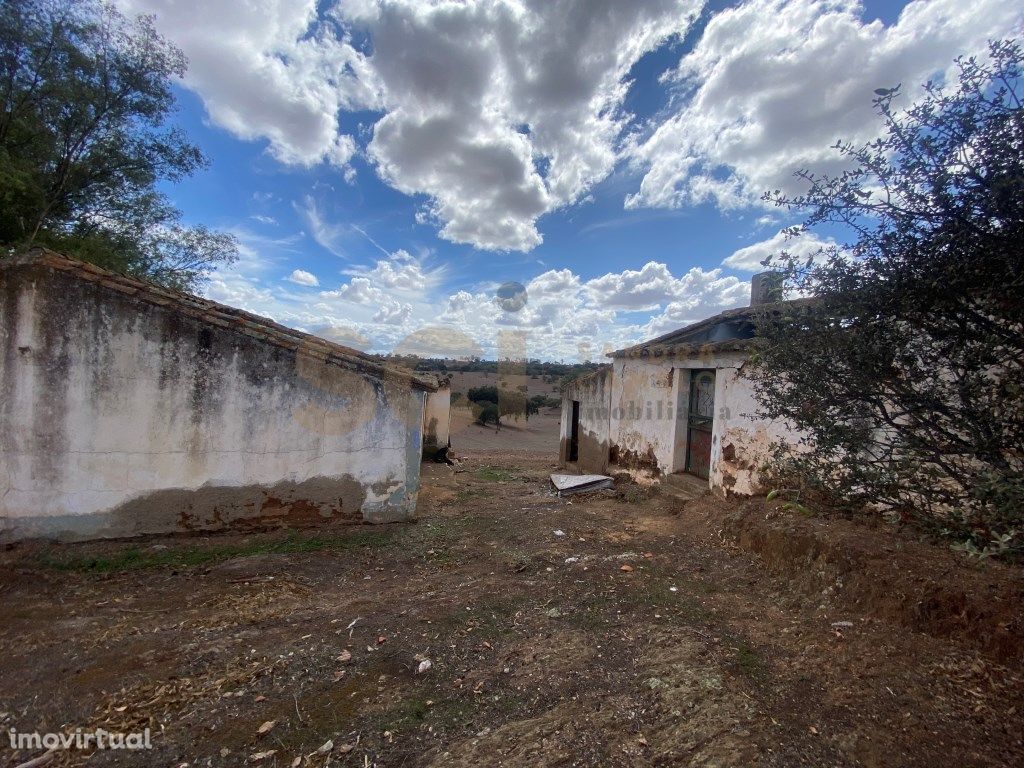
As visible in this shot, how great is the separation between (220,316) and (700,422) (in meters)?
8.18

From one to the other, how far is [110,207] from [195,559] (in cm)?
894

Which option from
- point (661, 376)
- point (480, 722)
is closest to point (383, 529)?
point (480, 722)

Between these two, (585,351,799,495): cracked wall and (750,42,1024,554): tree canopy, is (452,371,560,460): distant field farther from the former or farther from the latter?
(750,42,1024,554): tree canopy

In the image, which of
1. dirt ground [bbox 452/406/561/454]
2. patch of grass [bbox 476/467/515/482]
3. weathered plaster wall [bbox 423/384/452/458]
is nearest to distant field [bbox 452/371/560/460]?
dirt ground [bbox 452/406/561/454]

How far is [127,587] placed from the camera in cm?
472

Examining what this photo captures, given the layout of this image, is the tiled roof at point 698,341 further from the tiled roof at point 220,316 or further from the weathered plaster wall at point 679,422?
the tiled roof at point 220,316

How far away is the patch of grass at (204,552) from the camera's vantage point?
5.13 metres

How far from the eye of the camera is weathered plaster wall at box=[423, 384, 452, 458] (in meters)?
14.7

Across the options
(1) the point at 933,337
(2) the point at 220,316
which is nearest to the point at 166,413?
(2) the point at 220,316

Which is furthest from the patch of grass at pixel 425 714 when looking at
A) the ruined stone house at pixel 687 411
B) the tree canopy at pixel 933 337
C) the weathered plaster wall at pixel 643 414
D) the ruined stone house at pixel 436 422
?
the ruined stone house at pixel 436 422

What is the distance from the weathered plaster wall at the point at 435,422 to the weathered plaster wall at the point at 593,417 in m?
4.20

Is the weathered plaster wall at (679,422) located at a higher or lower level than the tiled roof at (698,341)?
lower

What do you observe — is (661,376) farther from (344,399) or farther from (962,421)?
(962,421)

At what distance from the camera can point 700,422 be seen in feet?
28.9
